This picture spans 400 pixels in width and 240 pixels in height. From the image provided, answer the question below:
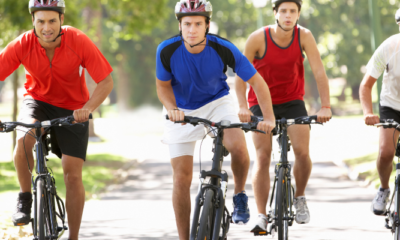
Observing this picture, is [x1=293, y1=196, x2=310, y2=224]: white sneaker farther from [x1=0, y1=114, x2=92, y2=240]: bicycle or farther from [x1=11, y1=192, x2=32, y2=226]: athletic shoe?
[x1=11, y1=192, x2=32, y2=226]: athletic shoe

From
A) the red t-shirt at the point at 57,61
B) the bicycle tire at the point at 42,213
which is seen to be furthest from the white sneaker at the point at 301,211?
the bicycle tire at the point at 42,213

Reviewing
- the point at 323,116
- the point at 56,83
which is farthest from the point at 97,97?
the point at 323,116

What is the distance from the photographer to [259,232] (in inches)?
218

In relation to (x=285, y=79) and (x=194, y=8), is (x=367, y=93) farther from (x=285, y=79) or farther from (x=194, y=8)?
(x=194, y=8)

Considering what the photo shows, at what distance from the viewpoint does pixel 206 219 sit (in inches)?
170

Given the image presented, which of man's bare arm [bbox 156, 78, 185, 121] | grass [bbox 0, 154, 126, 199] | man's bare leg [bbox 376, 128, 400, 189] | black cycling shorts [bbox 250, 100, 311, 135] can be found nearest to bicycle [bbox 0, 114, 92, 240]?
man's bare arm [bbox 156, 78, 185, 121]

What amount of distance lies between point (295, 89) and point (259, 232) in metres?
1.43

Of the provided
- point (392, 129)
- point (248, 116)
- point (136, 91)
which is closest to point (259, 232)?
point (248, 116)

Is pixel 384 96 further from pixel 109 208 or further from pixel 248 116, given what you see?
pixel 109 208

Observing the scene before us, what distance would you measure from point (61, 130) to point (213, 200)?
171 centimetres

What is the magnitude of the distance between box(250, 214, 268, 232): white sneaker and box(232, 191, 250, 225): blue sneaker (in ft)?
1.19

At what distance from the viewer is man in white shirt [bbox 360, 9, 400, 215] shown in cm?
558

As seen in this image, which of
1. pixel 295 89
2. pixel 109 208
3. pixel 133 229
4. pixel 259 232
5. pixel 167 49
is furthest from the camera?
pixel 109 208

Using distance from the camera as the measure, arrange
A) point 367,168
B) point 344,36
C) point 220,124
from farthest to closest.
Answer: point 344,36, point 367,168, point 220,124
